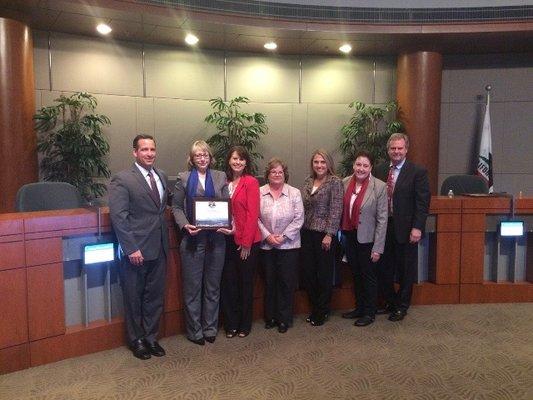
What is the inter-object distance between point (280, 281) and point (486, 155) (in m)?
4.74

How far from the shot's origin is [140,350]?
3.19m

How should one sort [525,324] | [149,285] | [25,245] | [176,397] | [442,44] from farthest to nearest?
[442,44], [525,324], [149,285], [25,245], [176,397]

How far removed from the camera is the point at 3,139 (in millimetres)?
5395

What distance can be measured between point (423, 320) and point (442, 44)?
14.6 feet

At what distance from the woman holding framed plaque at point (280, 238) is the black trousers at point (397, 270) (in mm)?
811

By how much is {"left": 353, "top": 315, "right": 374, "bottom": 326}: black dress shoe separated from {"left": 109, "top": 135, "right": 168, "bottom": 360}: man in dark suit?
61.6 inches

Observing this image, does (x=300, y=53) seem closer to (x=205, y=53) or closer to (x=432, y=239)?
(x=205, y=53)

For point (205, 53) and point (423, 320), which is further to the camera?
point (205, 53)

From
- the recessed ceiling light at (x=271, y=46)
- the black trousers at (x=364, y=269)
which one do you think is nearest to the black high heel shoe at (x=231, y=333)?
the black trousers at (x=364, y=269)

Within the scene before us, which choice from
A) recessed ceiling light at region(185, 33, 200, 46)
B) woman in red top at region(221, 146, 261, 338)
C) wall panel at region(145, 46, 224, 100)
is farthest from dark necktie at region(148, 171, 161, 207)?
wall panel at region(145, 46, 224, 100)

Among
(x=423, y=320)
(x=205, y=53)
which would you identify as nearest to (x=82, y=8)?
(x=205, y=53)

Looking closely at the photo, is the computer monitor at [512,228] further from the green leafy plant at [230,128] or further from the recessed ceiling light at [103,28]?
the recessed ceiling light at [103,28]

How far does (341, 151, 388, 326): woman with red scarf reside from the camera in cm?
370

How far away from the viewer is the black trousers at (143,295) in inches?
124
